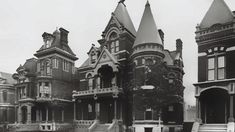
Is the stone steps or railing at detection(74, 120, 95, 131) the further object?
railing at detection(74, 120, 95, 131)

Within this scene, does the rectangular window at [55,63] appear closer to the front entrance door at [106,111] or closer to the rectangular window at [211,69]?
the front entrance door at [106,111]

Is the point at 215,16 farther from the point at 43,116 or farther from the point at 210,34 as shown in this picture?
the point at 43,116

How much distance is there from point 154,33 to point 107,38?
6.97m

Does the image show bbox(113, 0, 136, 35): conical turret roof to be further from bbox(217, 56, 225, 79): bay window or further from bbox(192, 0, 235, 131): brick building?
bbox(217, 56, 225, 79): bay window

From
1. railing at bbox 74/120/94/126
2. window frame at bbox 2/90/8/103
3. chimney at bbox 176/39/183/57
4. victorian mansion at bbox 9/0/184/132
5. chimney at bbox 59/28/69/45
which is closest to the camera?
victorian mansion at bbox 9/0/184/132

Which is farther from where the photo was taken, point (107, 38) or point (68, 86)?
point (68, 86)

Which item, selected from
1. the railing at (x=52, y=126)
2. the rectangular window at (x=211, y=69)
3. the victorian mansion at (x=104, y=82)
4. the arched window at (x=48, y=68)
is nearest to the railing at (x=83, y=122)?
the victorian mansion at (x=104, y=82)

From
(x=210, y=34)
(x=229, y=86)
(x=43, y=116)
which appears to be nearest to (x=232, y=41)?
(x=210, y=34)

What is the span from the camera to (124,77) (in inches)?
1093

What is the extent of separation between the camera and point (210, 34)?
20.1m

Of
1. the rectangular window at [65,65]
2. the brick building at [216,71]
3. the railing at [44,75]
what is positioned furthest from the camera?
the rectangular window at [65,65]

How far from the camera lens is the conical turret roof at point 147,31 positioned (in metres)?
25.2

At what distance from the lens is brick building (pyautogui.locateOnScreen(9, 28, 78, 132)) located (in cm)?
3216

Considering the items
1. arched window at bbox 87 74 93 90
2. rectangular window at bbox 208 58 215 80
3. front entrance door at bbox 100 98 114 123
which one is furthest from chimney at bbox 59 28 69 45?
rectangular window at bbox 208 58 215 80
